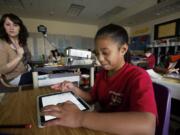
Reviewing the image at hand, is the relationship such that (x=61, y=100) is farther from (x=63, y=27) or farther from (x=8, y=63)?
(x=63, y=27)

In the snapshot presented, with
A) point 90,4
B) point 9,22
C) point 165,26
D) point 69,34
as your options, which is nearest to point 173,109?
point 9,22

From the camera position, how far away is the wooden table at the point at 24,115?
0.44m

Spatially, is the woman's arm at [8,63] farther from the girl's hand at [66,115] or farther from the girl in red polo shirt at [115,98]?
the girl's hand at [66,115]

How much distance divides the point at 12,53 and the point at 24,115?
0.78 metres

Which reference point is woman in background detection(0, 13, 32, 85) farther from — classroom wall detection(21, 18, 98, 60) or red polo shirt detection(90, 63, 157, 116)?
classroom wall detection(21, 18, 98, 60)

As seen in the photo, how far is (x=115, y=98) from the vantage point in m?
0.68

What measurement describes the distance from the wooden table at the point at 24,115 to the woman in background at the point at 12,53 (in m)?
0.39

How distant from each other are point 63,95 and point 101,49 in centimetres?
31

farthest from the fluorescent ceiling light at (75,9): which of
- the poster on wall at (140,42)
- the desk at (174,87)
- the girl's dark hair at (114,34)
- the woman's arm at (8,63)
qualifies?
A: the girl's dark hair at (114,34)

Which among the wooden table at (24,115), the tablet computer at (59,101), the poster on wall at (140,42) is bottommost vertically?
the wooden table at (24,115)

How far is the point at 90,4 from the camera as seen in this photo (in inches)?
162

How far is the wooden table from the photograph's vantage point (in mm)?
442

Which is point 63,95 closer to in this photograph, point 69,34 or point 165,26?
point 165,26

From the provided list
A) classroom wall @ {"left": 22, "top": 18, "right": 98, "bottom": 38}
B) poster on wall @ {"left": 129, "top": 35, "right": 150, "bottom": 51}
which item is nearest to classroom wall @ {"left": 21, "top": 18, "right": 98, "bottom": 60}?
classroom wall @ {"left": 22, "top": 18, "right": 98, "bottom": 38}
